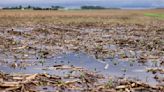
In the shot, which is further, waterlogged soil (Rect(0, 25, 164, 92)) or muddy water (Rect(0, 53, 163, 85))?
muddy water (Rect(0, 53, 163, 85))

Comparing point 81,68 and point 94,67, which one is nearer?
point 81,68

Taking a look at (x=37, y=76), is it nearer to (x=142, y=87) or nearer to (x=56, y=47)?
(x=142, y=87)

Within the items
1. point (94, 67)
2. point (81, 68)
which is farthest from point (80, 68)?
point (94, 67)

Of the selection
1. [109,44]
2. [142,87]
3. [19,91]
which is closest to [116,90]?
[142,87]

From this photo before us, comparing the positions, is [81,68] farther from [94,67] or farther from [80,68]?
[94,67]

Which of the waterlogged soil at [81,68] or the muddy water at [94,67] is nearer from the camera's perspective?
the waterlogged soil at [81,68]

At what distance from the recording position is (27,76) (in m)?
12.8

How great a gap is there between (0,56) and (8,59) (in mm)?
1051

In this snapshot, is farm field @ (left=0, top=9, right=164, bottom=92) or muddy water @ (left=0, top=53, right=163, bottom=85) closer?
farm field @ (left=0, top=9, right=164, bottom=92)

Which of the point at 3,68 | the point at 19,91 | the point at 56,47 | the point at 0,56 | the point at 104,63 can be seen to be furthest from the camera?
the point at 56,47

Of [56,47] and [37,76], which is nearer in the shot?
[37,76]

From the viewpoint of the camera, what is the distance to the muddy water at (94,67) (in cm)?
1406

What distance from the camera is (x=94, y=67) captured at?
15531mm

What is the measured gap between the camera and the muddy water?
46.1 ft
